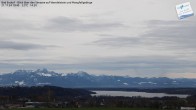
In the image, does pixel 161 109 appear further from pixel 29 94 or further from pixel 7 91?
pixel 7 91

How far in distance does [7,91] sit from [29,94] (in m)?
9.90

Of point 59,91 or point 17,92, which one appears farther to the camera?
point 59,91

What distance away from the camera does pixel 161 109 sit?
2168 inches

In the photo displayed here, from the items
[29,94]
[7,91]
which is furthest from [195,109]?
[7,91]

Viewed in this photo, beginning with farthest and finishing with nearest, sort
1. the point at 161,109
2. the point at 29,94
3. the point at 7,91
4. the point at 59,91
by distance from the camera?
the point at 59,91 → the point at 7,91 → the point at 29,94 → the point at 161,109

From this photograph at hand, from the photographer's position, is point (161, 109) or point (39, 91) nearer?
point (161, 109)

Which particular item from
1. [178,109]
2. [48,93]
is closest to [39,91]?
[48,93]

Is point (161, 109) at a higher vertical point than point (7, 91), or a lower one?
lower

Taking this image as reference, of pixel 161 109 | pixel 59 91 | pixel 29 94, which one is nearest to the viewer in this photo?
pixel 161 109

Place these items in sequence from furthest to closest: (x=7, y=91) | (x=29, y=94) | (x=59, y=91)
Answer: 1. (x=59, y=91)
2. (x=7, y=91)
3. (x=29, y=94)

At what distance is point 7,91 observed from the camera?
10875cm

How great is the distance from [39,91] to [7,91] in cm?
817

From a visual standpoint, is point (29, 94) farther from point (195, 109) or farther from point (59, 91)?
point (195, 109)

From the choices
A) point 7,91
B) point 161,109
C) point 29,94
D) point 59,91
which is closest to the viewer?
point 161,109
